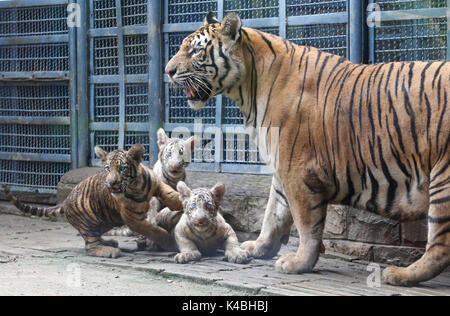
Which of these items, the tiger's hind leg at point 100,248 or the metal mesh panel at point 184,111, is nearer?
the tiger's hind leg at point 100,248

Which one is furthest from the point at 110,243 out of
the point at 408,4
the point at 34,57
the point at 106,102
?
the point at 408,4

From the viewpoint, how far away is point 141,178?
6.46m

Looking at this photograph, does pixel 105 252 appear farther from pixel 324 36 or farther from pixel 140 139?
pixel 324 36

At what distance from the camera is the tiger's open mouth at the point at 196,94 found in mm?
5902

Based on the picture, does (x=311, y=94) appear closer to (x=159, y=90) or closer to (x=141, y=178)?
(x=141, y=178)

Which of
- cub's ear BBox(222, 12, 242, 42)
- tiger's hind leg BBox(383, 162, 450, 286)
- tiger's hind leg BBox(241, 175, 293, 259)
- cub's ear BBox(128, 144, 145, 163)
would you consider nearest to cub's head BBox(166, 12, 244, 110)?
cub's ear BBox(222, 12, 242, 42)

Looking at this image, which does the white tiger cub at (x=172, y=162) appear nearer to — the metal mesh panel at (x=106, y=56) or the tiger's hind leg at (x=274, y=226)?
the tiger's hind leg at (x=274, y=226)

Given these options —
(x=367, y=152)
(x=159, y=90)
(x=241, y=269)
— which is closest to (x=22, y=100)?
(x=159, y=90)

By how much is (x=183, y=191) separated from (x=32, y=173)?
3.56 metres

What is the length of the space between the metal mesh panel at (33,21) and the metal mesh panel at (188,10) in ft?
5.19

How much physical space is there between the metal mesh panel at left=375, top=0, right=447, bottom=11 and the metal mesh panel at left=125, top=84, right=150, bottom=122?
298 centimetres

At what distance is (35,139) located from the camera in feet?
30.2

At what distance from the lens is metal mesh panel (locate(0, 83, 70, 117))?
902cm

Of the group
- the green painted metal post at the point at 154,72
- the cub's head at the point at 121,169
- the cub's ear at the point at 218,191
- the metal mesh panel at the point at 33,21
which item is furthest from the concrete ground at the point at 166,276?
the metal mesh panel at the point at 33,21
